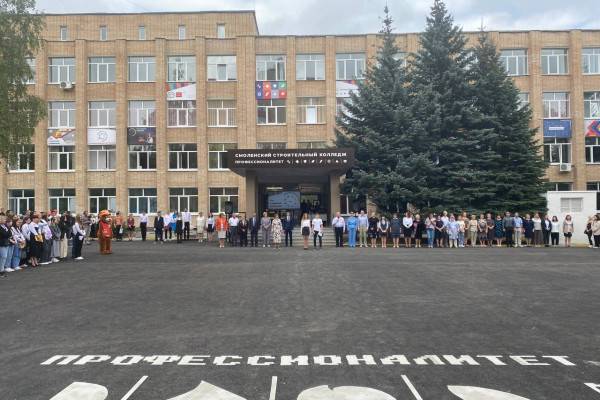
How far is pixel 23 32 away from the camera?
23.0 m

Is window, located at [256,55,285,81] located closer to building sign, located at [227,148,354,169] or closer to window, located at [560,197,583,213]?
building sign, located at [227,148,354,169]

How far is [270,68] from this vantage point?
41.2m

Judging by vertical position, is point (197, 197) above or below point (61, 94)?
below

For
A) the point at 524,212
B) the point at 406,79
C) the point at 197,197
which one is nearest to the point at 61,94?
the point at 197,197

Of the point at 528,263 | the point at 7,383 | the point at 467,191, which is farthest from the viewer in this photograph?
the point at 467,191

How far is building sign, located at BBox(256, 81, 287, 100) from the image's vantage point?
40.8m

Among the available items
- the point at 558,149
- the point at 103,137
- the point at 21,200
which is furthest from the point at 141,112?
the point at 558,149

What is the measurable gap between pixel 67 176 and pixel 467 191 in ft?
100

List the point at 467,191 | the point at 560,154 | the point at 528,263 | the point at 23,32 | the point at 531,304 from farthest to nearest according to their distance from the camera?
the point at 560,154
the point at 467,191
the point at 23,32
the point at 528,263
the point at 531,304

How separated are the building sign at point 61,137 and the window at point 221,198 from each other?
11.7 metres

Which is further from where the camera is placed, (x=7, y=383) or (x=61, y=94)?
(x=61, y=94)

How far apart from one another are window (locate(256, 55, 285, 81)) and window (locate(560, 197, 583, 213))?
22944mm

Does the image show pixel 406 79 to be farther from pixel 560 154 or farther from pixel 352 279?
pixel 352 279

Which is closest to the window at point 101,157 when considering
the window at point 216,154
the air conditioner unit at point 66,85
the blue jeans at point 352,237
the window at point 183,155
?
the window at point 183,155
